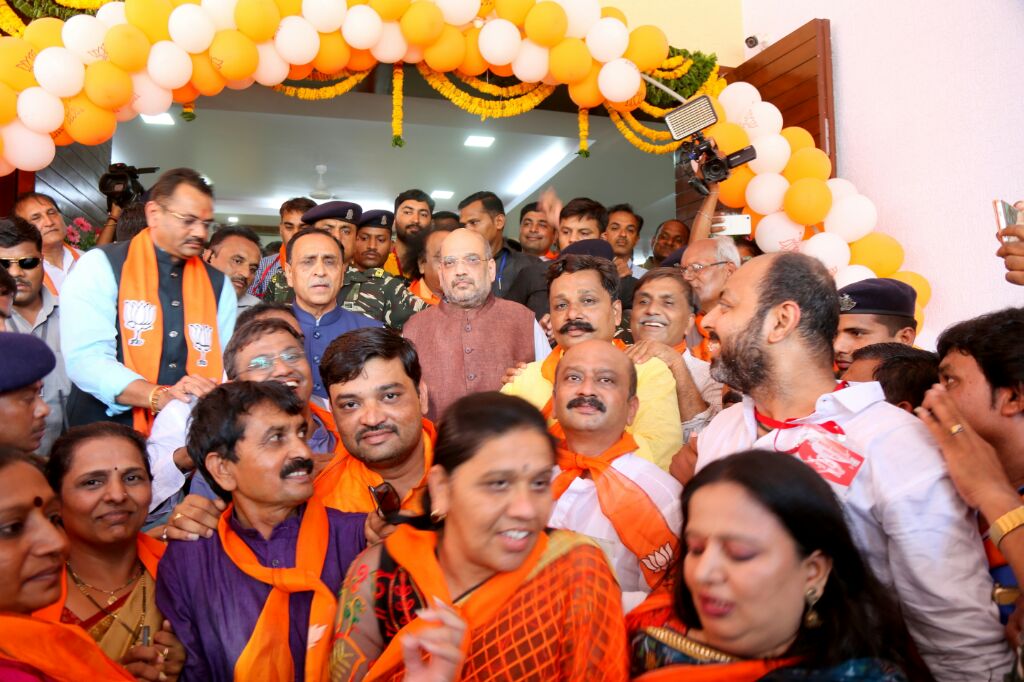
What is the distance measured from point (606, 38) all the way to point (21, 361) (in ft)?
11.3

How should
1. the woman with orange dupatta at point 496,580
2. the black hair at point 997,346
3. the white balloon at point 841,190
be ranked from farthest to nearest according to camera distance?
1. the white balloon at point 841,190
2. the black hair at point 997,346
3. the woman with orange dupatta at point 496,580

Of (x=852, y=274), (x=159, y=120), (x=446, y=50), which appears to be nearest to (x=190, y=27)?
(x=446, y=50)

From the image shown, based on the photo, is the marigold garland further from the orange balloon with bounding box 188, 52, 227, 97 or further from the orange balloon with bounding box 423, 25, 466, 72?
the orange balloon with bounding box 188, 52, 227, 97

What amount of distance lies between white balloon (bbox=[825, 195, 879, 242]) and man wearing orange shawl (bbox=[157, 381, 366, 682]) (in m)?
3.47

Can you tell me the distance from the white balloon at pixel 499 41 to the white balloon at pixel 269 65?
1050mm

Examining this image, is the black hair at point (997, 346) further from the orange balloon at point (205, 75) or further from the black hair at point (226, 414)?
the orange balloon at point (205, 75)

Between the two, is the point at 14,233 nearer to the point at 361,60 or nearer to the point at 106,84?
the point at 106,84

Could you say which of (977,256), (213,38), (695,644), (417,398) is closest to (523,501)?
(695,644)

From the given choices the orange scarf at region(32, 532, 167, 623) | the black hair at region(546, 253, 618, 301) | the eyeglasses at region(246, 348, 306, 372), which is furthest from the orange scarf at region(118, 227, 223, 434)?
the black hair at region(546, 253, 618, 301)

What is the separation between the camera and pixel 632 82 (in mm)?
4656

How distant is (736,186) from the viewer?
15.5 feet

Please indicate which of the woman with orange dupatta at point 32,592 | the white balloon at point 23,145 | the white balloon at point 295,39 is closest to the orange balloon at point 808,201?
the white balloon at point 295,39

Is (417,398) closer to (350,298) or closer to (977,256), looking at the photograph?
(350,298)

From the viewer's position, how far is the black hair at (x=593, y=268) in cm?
312
